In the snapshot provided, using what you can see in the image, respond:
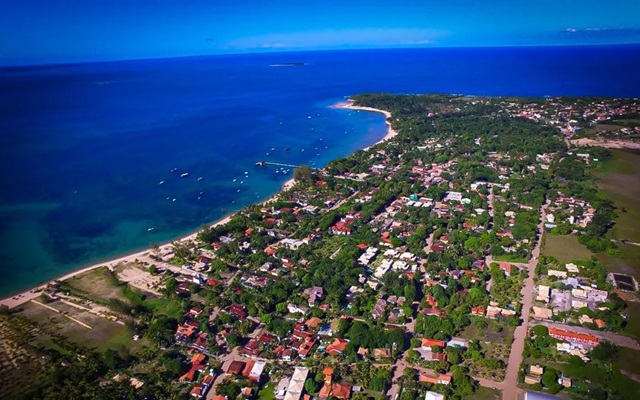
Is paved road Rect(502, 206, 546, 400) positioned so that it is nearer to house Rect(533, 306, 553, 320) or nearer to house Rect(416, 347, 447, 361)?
house Rect(533, 306, 553, 320)

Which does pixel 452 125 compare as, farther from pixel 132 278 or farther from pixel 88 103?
pixel 88 103

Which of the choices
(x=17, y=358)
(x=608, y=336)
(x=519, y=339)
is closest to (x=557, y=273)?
(x=608, y=336)

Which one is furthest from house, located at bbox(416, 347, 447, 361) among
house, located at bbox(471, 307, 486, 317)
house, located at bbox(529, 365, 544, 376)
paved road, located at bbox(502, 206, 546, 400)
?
house, located at bbox(471, 307, 486, 317)

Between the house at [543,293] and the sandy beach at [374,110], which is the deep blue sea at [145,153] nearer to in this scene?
the sandy beach at [374,110]

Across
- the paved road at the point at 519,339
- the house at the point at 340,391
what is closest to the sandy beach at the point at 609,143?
the paved road at the point at 519,339

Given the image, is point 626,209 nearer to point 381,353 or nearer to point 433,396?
point 381,353

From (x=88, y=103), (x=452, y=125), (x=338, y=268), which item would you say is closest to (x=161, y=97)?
(x=88, y=103)
